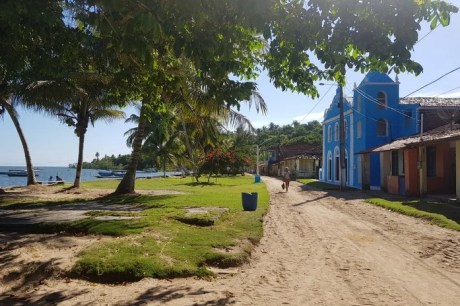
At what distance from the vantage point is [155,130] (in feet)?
148

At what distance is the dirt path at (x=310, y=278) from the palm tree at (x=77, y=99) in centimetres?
813

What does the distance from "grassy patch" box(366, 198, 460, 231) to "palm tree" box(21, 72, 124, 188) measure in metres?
10.3

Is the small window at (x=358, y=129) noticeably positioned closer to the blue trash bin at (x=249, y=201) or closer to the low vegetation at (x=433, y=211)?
the low vegetation at (x=433, y=211)

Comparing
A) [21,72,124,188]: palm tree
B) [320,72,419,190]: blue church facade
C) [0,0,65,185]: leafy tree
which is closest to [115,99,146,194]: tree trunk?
[21,72,124,188]: palm tree

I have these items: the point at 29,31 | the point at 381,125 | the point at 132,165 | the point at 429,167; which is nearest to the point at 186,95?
the point at 132,165

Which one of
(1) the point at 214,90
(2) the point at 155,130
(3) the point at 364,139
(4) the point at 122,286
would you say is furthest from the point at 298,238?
(2) the point at 155,130

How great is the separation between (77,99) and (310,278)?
1711 cm

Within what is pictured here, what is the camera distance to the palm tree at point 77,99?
17219 mm

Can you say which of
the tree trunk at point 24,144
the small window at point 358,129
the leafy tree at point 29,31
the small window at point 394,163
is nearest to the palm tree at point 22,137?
the tree trunk at point 24,144

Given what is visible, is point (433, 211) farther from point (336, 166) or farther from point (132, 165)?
point (336, 166)

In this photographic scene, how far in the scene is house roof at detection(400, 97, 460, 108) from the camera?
87.7 feet

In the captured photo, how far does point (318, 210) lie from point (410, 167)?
7.64 metres

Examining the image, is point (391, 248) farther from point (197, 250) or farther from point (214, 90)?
point (214, 90)

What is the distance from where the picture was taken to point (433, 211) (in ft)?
46.6
